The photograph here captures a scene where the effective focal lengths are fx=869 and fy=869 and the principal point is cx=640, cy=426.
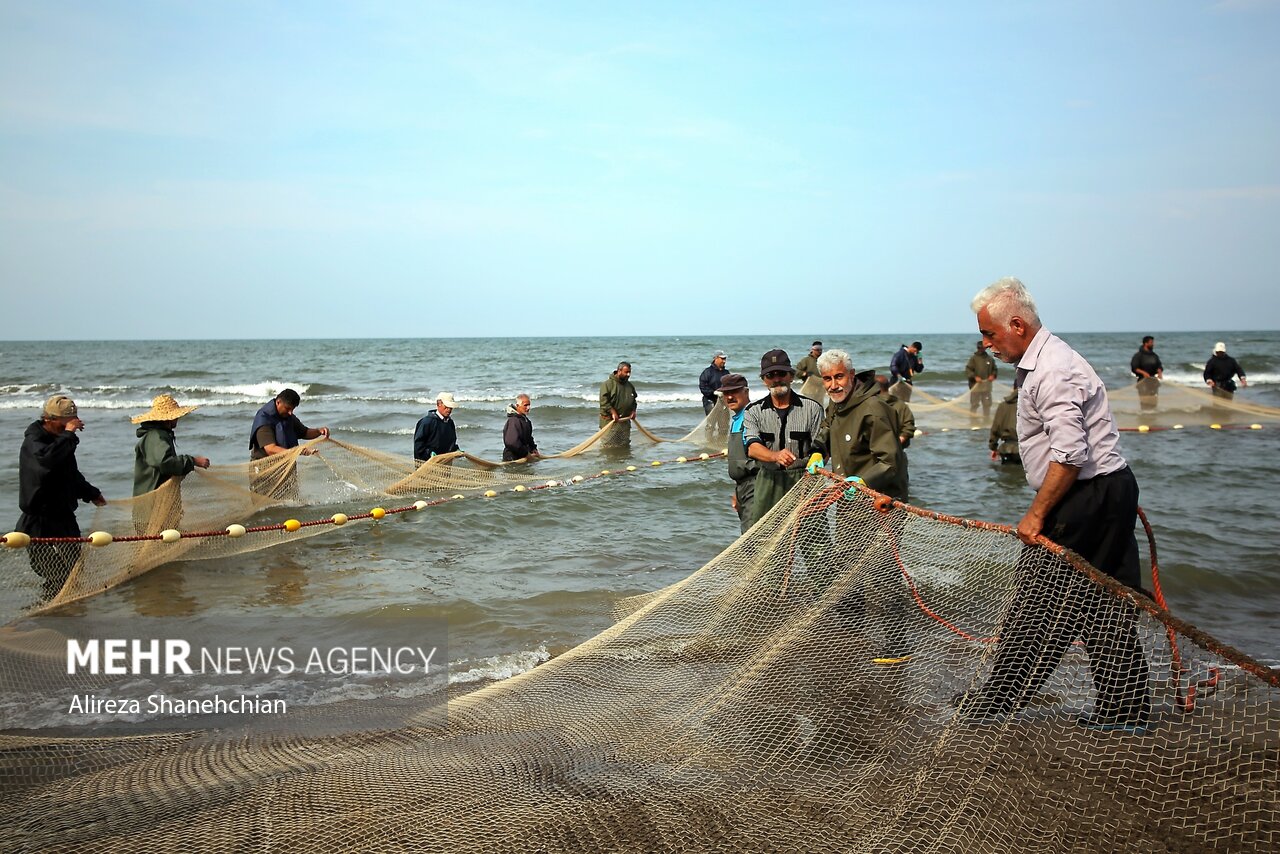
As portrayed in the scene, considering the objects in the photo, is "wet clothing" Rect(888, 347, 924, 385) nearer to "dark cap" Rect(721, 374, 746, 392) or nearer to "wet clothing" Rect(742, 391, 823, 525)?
"dark cap" Rect(721, 374, 746, 392)

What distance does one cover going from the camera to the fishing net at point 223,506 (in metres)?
5.47

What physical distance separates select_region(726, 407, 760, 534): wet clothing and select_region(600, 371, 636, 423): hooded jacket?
7.94 m

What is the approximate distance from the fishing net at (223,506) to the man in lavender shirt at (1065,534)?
5.18 m

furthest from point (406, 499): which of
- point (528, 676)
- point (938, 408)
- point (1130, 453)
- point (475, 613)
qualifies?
point (1130, 453)

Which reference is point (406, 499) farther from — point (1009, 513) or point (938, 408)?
point (938, 408)

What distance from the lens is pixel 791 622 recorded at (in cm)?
394

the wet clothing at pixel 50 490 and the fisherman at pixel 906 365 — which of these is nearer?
the wet clothing at pixel 50 490

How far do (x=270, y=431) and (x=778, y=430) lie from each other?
5.93 metres

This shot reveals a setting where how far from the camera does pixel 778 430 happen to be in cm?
528

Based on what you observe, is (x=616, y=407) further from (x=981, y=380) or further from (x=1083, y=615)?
(x=1083, y=615)

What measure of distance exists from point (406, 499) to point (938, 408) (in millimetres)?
10538

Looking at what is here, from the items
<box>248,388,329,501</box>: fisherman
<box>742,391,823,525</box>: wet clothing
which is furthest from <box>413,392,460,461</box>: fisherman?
<box>742,391,823,525</box>: wet clothing

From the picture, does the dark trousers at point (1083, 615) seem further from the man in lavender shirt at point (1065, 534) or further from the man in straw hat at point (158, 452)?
the man in straw hat at point (158, 452)

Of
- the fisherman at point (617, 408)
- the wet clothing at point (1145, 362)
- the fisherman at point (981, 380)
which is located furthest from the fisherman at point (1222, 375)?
the fisherman at point (617, 408)
